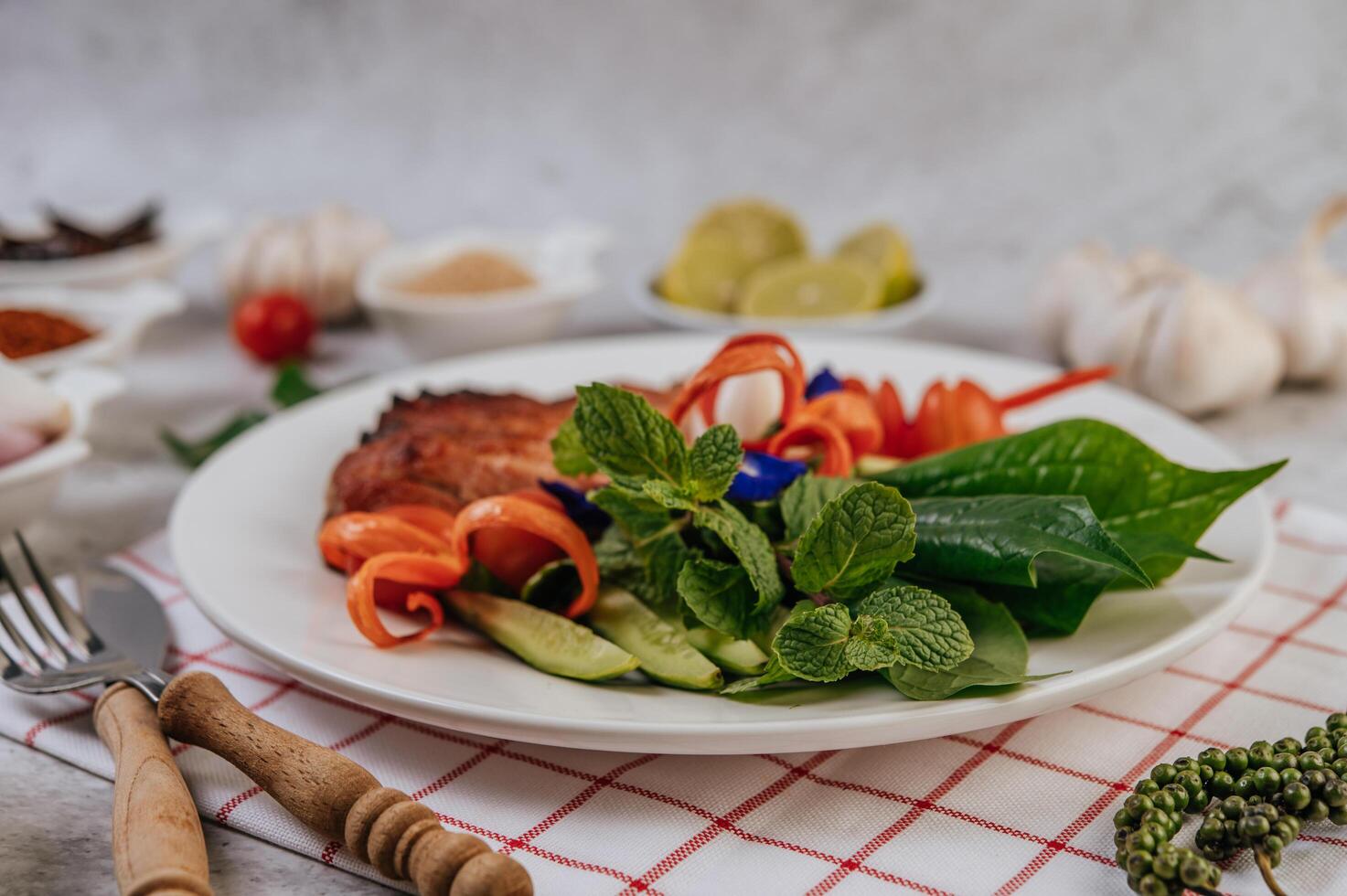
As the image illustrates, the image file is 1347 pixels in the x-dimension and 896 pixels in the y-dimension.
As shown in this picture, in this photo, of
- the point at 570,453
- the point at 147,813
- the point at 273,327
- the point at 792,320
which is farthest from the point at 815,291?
the point at 147,813

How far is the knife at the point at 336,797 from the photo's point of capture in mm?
1273

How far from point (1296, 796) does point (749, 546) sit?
28.0 inches

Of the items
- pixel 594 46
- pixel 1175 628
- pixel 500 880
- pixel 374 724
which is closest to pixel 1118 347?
pixel 1175 628

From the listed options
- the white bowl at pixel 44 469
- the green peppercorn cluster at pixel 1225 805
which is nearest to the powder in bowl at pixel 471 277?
the white bowl at pixel 44 469

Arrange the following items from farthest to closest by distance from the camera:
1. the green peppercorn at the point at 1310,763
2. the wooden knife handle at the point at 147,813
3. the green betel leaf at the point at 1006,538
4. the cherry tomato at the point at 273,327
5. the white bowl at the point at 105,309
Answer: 1. the cherry tomato at the point at 273,327
2. the white bowl at the point at 105,309
3. the green betel leaf at the point at 1006,538
4. the green peppercorn at the point at 1310,763
5. the wooden knife handle at the point at 147,813

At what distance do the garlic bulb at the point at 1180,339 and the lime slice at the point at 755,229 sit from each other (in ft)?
3.14

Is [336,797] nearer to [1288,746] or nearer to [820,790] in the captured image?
[820,790]

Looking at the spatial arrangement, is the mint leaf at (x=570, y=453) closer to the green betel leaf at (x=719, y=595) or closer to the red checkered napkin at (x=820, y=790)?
the green betel leaf at (x=719, y=595)

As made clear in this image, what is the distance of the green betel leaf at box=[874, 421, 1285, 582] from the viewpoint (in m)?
1.79

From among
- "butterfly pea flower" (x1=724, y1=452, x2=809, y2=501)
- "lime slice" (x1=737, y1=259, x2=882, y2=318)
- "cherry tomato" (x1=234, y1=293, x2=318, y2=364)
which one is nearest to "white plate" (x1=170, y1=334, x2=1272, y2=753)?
"butterfly pea flower" (x1=724, y1=452, x2=809, y2=501)

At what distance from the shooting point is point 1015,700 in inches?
57.9

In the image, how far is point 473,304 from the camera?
3305 millimetres

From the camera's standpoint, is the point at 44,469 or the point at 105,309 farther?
the point at 105,309

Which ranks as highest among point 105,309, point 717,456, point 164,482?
point 717,456
